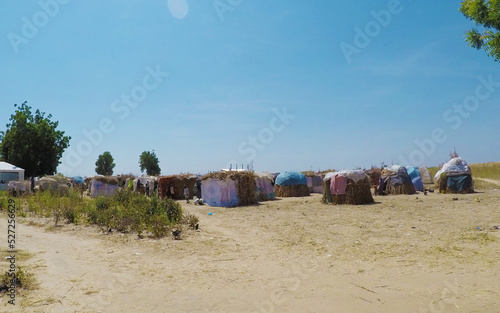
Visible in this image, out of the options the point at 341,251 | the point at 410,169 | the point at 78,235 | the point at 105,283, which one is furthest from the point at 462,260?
the point at 410,169

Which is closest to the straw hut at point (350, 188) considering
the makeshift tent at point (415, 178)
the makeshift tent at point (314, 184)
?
the makeshift tent at point (415, 178)

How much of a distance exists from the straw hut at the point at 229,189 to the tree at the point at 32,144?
20105 millimetres

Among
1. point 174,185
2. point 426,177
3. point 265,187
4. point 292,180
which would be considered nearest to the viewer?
point 265,187

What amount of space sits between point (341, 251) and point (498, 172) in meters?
38.0

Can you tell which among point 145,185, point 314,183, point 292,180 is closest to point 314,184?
point 314,183

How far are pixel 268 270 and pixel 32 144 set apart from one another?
32188 millimetres

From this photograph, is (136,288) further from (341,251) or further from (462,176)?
(462,176)

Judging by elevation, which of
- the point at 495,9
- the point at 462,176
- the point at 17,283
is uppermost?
the point at 495,9

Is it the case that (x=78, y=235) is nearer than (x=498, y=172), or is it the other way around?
(x=78, y=235)

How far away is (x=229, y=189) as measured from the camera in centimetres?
2039

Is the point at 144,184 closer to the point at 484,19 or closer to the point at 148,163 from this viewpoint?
the point at 484,19

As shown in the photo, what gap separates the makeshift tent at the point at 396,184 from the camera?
960 inches

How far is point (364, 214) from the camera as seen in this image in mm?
14422

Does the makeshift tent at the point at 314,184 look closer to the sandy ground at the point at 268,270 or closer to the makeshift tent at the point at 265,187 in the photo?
the makeshift tent at the point at 265,187
